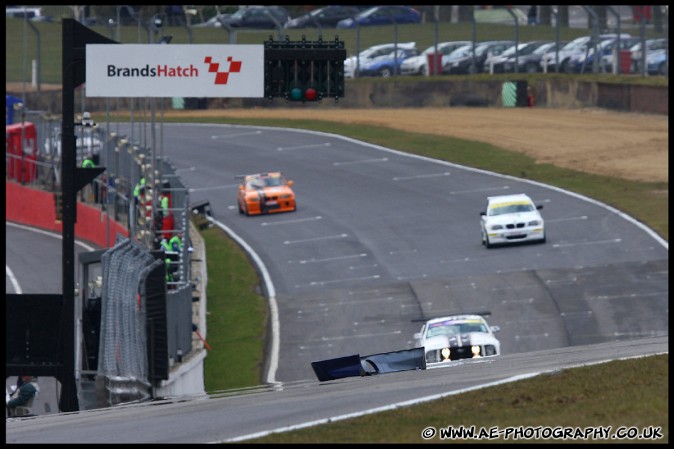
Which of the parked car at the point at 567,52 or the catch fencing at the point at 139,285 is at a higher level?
the parked car at the point at 567,52

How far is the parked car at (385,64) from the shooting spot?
5962 centimetres

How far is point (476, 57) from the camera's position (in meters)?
57.9

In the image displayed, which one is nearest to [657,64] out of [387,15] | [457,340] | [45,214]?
[387,15]

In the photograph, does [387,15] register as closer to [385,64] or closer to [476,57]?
[385,64]

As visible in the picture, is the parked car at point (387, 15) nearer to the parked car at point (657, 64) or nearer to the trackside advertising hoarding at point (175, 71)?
the parked car at point (657, 64)

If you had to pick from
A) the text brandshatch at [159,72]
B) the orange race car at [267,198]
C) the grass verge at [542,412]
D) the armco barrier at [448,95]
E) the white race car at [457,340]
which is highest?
the armco barrier at [448,95]

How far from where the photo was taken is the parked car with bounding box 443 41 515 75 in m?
57.8

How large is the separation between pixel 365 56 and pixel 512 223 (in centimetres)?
2672

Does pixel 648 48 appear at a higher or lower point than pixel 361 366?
higher

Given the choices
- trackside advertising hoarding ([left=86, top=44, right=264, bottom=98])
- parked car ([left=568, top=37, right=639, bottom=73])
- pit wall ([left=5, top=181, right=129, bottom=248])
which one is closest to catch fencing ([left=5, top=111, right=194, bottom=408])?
pit wall ([left=5, top=181, right=129, bottom=248])

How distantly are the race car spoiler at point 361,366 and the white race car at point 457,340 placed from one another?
5.72 metres

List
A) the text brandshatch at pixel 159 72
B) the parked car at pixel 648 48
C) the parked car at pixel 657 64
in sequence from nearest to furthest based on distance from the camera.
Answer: the text brandshatch at pixel 159 72 → the parked car at pixel 657 64 → the parked car at pixel 648 48

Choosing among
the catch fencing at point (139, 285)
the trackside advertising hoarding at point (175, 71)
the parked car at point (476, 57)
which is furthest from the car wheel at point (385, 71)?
the trackside advertising hoarding at point (175, 71)

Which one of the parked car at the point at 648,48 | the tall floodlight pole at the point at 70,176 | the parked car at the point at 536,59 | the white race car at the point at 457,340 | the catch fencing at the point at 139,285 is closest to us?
the tall floodlight pole at the point at 70,176
